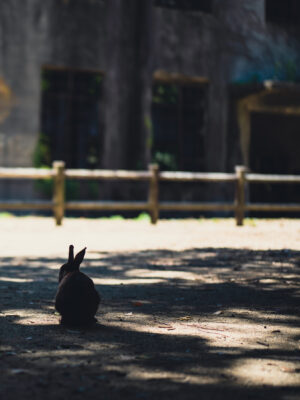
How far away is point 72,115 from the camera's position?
15125mm

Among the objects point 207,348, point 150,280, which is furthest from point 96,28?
point 207,348

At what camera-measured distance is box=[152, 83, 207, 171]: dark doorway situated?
1600cm

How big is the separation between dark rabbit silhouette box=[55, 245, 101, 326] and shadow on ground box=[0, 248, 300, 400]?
0.10 m

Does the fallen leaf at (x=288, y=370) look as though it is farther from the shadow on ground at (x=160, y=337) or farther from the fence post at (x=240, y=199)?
the fence post at (x=240, y=199)

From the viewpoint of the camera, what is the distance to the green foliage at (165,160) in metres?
16.0

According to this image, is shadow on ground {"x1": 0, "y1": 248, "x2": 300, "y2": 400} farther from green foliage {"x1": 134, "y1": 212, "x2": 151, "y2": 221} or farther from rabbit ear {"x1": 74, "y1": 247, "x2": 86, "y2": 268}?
green foliage {"x1": 134, "y1": 212, "x2": 151, "y2": 221}

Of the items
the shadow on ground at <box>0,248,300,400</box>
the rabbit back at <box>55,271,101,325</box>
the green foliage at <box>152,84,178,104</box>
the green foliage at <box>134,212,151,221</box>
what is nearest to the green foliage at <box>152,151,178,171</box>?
the green foliage at <box>152,84,178,104</box>

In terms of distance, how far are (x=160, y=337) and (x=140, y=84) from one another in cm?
1217

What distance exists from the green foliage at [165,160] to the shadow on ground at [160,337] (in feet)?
29.2

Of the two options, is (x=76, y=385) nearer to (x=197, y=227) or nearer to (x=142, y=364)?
(x=142, y=364)

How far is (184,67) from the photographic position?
16.1 m

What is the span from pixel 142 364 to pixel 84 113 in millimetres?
12271

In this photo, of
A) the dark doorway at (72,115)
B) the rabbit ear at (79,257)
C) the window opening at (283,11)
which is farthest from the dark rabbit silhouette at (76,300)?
the window opening at (283,11)

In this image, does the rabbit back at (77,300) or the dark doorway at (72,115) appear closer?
the rabbit back at (77,300)
